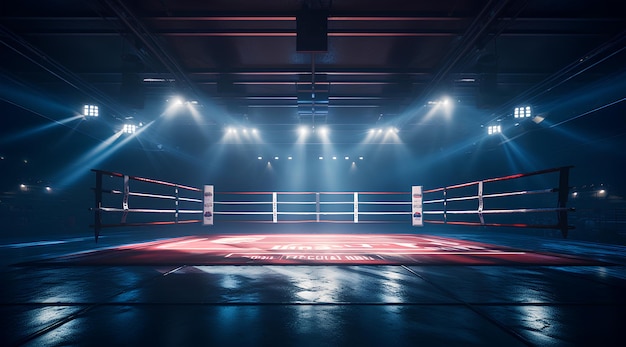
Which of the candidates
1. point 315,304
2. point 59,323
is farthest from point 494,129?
point 59,323

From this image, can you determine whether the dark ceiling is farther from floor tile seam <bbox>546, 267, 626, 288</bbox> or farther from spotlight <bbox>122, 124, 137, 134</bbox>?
floor tile seam <bbox>546, 267, 626, 288</bbox>

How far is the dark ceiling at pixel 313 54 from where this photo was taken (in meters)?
5.13

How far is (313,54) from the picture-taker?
20.8 ft

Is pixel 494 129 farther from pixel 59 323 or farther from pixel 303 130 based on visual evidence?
pixel 59 323

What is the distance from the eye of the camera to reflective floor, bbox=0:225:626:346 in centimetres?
138

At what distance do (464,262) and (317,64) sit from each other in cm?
565

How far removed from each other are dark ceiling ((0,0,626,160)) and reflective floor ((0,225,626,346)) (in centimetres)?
401

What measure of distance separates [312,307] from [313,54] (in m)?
5.76

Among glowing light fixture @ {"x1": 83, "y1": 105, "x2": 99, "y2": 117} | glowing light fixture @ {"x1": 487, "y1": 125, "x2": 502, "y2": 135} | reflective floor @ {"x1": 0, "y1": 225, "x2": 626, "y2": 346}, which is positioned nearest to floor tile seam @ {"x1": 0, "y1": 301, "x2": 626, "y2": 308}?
reflective floor @ {"x1": 0, "y1": 225, "x2": 626, "y2": 346}

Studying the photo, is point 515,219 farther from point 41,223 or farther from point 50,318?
point 41,223

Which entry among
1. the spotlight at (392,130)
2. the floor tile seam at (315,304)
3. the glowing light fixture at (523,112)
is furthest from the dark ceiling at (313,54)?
the floor tile seam at (315,304)

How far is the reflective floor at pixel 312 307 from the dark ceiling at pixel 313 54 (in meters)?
4.01

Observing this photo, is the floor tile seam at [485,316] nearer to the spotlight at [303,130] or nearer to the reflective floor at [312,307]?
the reflective floor at [312,307]

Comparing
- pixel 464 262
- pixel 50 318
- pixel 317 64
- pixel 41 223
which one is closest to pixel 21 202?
pixel 41 223
